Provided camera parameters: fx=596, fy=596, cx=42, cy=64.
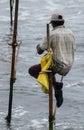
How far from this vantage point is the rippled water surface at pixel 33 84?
1375 cm

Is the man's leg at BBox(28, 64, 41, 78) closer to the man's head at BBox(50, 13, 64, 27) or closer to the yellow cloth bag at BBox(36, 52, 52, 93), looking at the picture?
the yellow cloth bag at BBox(36, 52, 52, 93)

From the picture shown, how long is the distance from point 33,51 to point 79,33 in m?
4.77

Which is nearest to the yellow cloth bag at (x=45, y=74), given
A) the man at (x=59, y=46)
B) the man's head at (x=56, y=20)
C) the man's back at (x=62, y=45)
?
the man at (x=59, y=46)

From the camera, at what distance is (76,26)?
96.6 feet

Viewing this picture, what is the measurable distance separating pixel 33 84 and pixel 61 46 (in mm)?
6604

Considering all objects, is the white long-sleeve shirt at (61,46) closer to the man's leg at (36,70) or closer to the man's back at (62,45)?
the man's back at (62,45)

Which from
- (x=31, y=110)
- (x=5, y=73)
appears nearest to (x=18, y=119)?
(x=31, y=110)

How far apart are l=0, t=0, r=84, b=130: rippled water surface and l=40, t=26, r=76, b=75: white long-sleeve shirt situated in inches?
92.8

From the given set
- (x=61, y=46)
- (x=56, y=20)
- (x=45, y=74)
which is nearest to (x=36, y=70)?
(x=61, y=46)

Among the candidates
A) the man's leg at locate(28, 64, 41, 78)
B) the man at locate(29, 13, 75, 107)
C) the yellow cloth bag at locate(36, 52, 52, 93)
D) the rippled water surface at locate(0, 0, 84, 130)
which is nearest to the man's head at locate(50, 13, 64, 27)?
the man at locate(29, 13, 75, 107)

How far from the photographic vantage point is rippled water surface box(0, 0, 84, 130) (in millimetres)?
13750

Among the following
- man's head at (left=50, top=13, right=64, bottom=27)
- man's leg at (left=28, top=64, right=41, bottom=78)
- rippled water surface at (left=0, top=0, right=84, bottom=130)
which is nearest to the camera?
man's head at (left=50, top=13, right=64, bottom=27)

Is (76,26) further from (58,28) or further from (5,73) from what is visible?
(58,28)

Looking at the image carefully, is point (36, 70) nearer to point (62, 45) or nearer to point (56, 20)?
point (62, 45)
